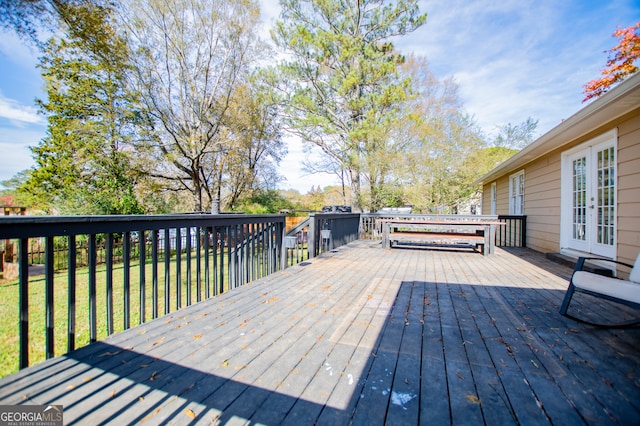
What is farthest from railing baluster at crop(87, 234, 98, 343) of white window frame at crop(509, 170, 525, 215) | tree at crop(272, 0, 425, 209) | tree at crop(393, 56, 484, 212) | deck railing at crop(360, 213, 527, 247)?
tree at crop(393, 56, 484, 212)

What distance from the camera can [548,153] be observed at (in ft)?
18.6

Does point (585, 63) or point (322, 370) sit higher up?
point (585, 63)

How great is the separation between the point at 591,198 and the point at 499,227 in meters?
3.77

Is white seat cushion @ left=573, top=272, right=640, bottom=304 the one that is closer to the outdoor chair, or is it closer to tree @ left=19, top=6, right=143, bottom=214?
the outdoor chair

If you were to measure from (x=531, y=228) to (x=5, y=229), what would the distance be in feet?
28.0

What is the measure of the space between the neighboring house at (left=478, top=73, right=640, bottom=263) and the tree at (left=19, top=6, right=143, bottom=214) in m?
11.2

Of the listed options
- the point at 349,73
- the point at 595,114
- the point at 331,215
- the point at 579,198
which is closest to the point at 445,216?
the point at 579,198

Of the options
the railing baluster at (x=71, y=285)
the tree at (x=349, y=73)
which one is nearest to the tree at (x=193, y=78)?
the tree at (x=349, y=73)

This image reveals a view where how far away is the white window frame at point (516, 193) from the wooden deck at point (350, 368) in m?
5.63

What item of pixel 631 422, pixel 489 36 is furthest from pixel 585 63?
pixel 631 422

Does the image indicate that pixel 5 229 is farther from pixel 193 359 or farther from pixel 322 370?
pixel 322 370

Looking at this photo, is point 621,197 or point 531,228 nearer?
point 621,197

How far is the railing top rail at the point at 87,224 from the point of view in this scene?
141 centimetres

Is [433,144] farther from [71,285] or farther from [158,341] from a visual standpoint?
[71,285]
